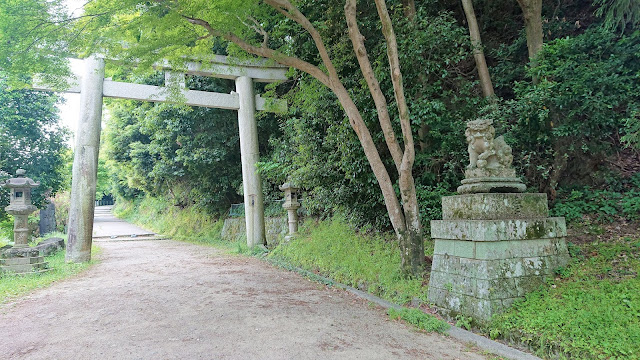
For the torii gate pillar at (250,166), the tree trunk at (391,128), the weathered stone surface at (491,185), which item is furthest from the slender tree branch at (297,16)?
the torii gate pillar at (250,166)

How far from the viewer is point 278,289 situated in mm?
6035

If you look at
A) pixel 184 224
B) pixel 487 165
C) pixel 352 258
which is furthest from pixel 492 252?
pixel 184 224

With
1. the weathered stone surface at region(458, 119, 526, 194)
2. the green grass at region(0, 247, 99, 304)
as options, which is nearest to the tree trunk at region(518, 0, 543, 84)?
the weathered stone surface at region(458, 119, 526, 194)

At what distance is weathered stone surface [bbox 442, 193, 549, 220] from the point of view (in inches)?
157

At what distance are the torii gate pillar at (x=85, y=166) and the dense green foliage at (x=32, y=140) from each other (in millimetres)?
3564

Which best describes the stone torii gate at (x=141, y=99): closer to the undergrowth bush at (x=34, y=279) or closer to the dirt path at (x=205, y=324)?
the undergrowth bush at (x=34, y=279)

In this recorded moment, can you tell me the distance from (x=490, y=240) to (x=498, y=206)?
461 millimetres

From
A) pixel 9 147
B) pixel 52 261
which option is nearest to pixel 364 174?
pixel 52 261

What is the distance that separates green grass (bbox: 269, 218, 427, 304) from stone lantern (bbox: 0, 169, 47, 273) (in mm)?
5291

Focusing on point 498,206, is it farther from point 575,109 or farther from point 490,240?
point 575,109

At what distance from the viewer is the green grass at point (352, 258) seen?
5.14 m

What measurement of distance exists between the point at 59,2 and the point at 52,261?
260 inches

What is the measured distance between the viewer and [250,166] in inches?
421

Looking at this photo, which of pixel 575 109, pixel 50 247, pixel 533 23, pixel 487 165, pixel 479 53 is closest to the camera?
pixel 487 165
